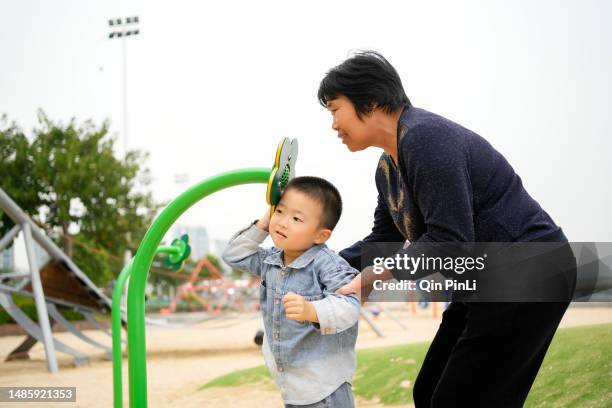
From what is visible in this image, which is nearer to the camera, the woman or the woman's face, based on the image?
the woman

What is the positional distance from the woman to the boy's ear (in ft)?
0.71

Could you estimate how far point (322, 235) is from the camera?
5.91 ft

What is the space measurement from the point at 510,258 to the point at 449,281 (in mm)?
162

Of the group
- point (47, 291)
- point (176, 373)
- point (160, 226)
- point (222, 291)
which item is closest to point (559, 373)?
point (160, 226)

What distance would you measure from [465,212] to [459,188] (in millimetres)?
56

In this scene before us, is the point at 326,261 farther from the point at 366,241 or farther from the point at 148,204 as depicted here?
the point at 148,204

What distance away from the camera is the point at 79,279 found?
7.78 meters

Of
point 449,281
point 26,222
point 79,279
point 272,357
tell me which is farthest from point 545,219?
point 79,279

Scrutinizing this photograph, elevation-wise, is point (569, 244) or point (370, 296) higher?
point (569, 244)

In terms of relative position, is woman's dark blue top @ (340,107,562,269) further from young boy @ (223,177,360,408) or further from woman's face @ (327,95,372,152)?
young boy @ (223,177,360,408)

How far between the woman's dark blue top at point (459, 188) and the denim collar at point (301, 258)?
0.98ft

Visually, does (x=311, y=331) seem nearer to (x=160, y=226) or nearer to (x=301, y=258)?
(x=301, y=258)

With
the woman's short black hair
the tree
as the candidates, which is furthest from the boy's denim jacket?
the tree

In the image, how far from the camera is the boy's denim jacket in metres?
1.62
